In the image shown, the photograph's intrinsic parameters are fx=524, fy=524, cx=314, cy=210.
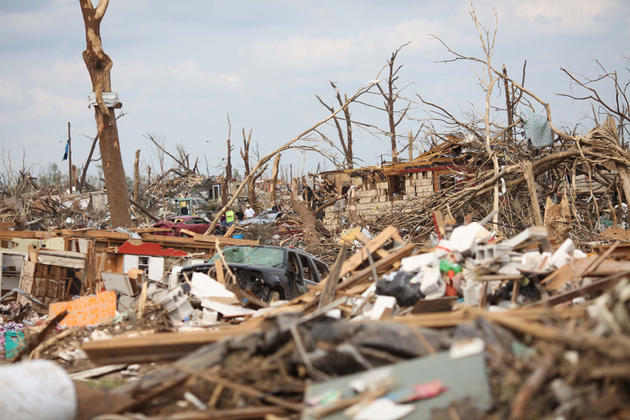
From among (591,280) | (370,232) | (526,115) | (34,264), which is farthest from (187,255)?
(526,115)

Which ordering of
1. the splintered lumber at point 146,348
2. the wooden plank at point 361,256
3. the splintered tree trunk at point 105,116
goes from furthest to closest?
the splintered tree trunk at point 105,116 → the wooden plank at point 361,256 → the splintered lumber at point 146,348

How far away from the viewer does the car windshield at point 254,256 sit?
9.28 m

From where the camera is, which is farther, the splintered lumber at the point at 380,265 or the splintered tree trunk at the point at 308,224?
the splintered tree trunk at the point at 308,224

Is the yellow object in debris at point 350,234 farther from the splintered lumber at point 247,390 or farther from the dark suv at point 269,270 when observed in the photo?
the splintered lumber at point 247,390

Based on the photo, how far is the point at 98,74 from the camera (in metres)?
14.1

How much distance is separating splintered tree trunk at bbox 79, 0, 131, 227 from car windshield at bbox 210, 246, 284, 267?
6.26 m

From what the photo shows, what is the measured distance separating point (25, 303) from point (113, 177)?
5.64 meters

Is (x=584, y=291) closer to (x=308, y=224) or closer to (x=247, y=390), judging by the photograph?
(x=247, y=390)

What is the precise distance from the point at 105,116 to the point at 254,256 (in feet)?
24.5

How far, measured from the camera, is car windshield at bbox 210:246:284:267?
30.5 feet

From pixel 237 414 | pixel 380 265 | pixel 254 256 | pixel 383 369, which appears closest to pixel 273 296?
pixel 254 256

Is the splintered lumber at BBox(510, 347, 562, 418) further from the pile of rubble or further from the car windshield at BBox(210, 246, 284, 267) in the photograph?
the car windshield at BBox(210, 246, 284, 267)

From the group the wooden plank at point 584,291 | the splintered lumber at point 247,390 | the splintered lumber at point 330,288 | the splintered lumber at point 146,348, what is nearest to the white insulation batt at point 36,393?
the splintered lumber at point 146,348

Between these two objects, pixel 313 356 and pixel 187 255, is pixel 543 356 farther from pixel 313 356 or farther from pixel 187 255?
pixel 187 255
